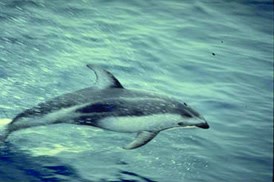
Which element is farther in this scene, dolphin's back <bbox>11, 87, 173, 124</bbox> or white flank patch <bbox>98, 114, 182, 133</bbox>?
white flank patch <bbox>98, 114, 182, 133</bbox>

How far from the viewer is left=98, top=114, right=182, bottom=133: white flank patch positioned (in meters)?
7.16

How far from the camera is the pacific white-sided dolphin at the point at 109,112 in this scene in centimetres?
700

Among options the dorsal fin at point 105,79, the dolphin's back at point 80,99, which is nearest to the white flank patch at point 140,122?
the dolphin's back at point 80,99

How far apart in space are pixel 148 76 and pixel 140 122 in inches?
153

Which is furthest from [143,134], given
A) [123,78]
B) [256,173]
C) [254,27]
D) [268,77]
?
[254,27]

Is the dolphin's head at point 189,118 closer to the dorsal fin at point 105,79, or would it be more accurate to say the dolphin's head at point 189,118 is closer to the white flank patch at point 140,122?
the white flank patch at point 140,122

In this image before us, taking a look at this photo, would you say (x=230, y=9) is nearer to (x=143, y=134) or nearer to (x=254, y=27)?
(x=254, y=27)

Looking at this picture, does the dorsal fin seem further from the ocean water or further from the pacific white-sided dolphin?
the ocean water

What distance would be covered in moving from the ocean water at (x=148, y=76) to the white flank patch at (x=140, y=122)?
0.90m

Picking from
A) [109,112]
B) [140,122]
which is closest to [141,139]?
[140,122]

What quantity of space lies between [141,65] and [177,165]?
387 cm

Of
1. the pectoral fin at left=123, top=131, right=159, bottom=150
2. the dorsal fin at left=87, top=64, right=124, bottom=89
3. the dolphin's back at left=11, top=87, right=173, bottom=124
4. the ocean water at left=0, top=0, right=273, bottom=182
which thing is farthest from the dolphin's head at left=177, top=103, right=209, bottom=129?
the dorsal fin at left=87, top=64, right=124, bottom=89

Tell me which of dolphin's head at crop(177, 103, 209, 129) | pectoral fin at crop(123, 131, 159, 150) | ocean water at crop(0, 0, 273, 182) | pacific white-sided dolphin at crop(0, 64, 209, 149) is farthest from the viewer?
ocean water at crop(0, 0, 273, 182)

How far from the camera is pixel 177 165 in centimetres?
827
